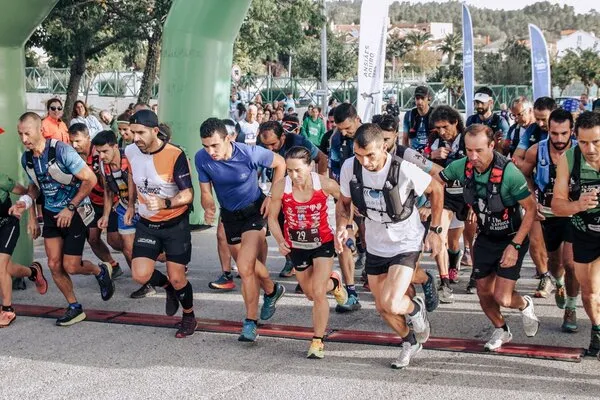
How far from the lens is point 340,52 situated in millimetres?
54656

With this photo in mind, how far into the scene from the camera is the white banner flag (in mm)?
13023

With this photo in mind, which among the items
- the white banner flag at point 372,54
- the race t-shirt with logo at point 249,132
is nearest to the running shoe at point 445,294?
the white banner flag at point 372,54

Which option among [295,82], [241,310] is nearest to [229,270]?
[241,310]

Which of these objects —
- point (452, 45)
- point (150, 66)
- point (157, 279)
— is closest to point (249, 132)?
point (157, 279)

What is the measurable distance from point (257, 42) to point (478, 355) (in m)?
22.1

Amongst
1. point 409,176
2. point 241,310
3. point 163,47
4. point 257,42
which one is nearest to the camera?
point 409,176

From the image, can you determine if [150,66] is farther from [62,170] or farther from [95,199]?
[62,170]

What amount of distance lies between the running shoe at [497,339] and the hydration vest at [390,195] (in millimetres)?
1196

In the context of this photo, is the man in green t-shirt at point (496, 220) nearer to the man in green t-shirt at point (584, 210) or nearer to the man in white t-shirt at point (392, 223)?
the man in green t-shirt at point (584, 210)

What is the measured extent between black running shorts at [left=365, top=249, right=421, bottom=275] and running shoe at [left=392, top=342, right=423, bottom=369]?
22.5 inches

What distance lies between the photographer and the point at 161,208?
645 cm

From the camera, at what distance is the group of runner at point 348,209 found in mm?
5480

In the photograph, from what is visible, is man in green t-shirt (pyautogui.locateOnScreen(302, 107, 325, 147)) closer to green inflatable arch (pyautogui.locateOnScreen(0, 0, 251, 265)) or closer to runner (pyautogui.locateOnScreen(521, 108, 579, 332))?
green inflatable arch (pyautogui.locateOnScreen(0, 0, 251, 265))

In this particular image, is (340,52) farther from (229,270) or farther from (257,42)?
(229,270)
